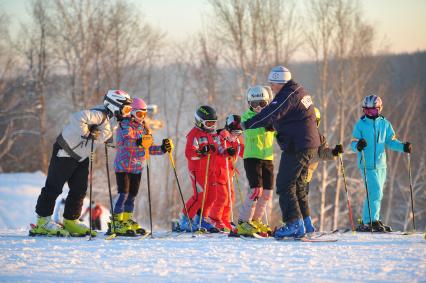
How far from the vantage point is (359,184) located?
3097 cm

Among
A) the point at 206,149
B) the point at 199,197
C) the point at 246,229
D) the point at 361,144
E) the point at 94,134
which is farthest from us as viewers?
the point at 199,197

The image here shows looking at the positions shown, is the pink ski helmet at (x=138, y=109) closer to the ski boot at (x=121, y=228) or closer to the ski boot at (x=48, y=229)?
the ski boot at (x=121, y=228)

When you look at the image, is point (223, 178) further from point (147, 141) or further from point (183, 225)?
point (147, 141)

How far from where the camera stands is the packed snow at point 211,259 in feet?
17.9

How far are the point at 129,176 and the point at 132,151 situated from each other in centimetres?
36

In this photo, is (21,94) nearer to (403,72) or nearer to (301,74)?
(301,74)

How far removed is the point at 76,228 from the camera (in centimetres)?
878

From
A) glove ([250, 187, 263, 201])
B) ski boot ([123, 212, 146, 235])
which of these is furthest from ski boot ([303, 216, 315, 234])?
ski boot ([123, 212, 146, 235])

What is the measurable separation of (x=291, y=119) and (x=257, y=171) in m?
1.30

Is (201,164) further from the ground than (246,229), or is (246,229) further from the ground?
(201,164)

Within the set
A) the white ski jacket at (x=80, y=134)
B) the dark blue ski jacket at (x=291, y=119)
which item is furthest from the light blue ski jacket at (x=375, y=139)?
the white ski jacket at (x=80, y=134)

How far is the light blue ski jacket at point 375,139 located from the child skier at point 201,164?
7.41 feet

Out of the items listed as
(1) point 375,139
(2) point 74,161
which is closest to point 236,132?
(1) point 375,139

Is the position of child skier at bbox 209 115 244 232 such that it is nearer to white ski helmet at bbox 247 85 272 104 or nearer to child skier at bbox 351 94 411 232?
white ski helmet at bbox 247 85 272 104
